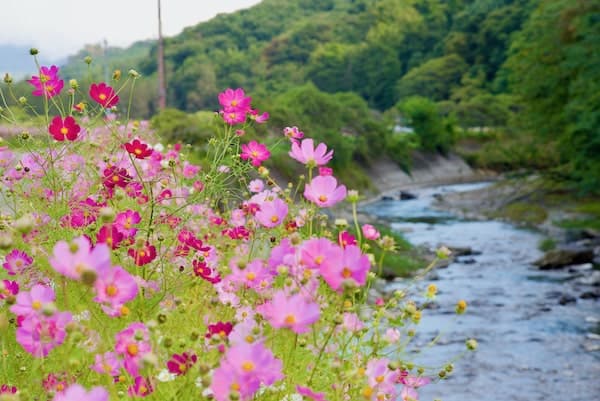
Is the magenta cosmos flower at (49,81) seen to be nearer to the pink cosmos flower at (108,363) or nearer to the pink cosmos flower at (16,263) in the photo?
the pink cosmos flower at (16,263)

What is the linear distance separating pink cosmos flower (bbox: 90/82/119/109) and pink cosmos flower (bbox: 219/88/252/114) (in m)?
0.38

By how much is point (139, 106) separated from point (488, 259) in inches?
1770

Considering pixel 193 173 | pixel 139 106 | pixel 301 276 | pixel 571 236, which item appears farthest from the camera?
pixel 139 106

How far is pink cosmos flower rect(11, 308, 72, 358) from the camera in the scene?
1.25m

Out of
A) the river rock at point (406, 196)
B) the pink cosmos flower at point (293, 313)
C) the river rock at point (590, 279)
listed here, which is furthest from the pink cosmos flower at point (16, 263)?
the river rock at point (406, 196)

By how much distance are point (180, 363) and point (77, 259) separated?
0.40 m

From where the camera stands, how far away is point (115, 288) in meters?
1.29

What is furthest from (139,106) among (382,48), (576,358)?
(576,358)

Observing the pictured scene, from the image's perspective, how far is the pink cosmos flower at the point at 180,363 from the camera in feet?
4.44

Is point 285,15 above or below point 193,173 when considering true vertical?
below

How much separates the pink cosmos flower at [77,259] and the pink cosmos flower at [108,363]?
0.93 feet

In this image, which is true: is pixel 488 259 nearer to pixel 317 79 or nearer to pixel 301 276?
pixel 301 276

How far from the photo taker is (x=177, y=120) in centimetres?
1945

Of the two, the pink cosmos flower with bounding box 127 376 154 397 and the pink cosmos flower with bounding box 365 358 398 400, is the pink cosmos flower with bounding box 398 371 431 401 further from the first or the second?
the pink cosmos flower with bounding box 127 376 154 397
